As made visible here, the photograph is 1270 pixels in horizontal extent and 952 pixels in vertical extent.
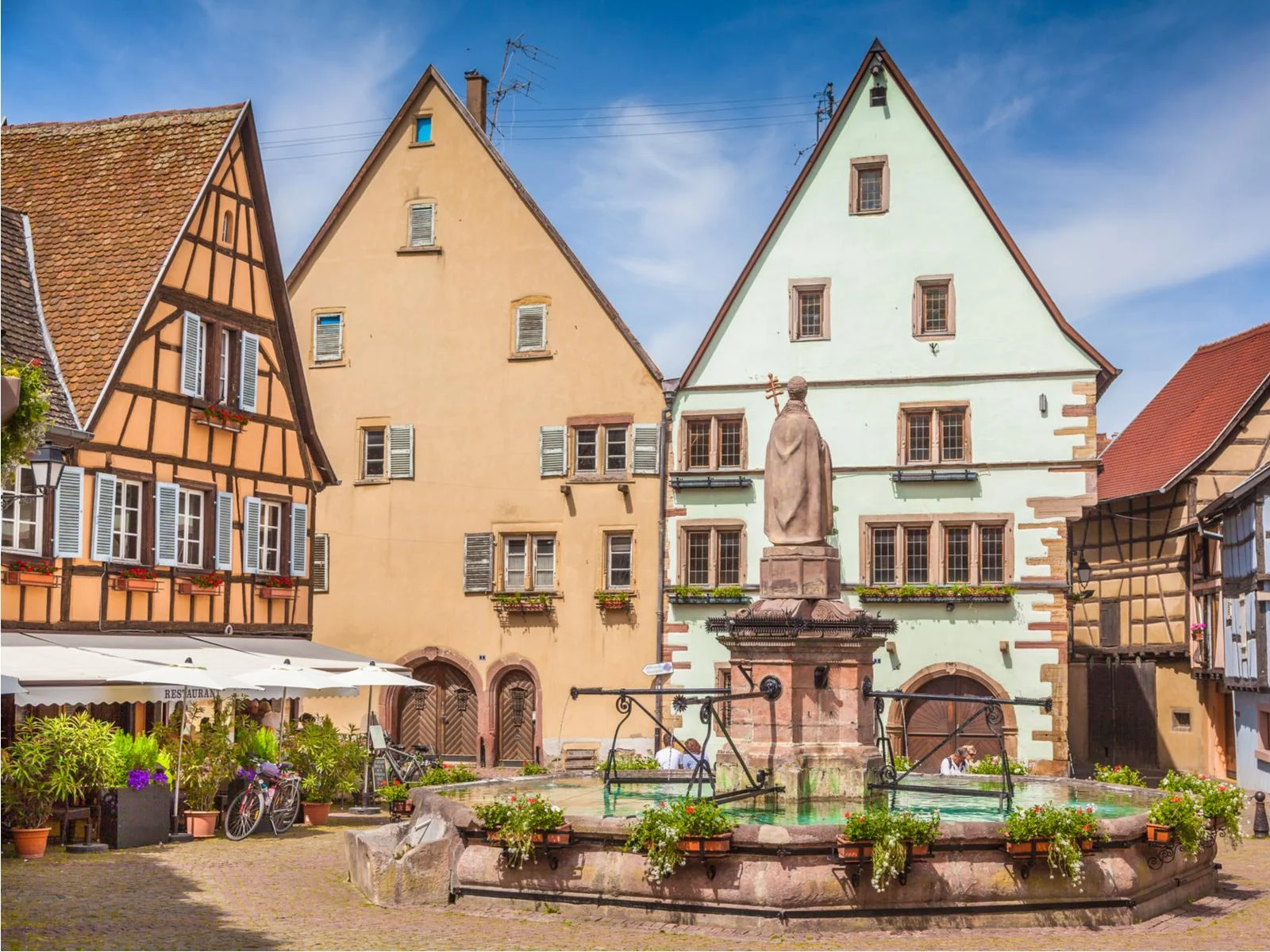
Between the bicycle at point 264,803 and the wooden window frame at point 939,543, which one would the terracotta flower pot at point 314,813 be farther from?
the wooden window frame at point 939,543

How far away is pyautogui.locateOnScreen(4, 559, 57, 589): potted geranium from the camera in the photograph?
2130 centimetres

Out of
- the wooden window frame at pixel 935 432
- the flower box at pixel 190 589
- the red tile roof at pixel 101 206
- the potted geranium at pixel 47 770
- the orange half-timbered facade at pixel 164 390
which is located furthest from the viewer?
the wooden window frame at pixel 935 432

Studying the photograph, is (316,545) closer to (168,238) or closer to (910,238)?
(168,238)

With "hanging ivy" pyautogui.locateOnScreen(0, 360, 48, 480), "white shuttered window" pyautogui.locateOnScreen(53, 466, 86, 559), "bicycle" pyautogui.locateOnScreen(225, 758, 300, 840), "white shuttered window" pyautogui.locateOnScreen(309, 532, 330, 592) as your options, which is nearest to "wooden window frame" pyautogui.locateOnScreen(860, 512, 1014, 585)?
"white shuttered window" pyautogui.locateOnScreen(309, 532, 330, 592)

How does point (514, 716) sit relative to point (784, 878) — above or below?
above

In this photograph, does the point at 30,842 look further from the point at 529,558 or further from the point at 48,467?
the point at 529,558

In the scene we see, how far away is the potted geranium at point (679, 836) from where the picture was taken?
12.1m

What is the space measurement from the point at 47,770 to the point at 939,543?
1716 cm

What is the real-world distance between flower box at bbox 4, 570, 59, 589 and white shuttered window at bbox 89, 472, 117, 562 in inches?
31.3

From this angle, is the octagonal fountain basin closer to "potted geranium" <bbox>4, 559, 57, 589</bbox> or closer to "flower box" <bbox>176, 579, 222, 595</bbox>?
"potted geranium" <bbox>4, 559, 57, 589</bbox>

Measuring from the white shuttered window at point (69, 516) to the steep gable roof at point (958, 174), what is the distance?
40.0 feet

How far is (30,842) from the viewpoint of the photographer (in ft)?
53.2

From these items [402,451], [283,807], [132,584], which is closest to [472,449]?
[402,451]

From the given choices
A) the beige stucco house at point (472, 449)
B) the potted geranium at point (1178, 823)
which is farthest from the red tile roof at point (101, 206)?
the potted geranium at point (1178, 823)
